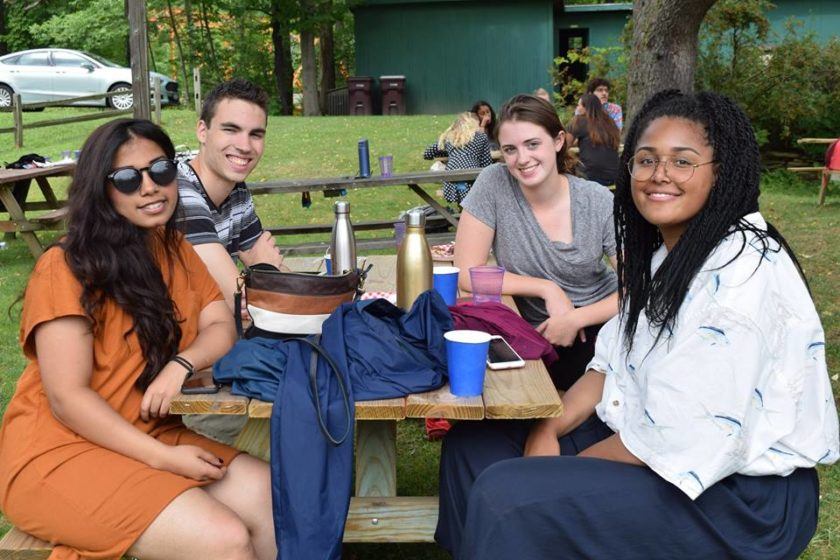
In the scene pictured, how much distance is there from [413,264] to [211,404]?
0.82 meters

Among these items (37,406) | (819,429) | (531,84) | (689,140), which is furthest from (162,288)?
(531,84)

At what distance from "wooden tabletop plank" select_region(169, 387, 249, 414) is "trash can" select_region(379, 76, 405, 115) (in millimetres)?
20880

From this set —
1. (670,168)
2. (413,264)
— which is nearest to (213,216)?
(413,264)

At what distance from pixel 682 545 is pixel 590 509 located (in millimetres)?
208

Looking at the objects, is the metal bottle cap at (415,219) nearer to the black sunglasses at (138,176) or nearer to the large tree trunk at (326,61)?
the black sunglasses at (138,176)

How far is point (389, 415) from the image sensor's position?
210cm

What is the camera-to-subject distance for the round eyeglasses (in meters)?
2.00

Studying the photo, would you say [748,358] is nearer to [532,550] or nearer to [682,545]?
[682,545]

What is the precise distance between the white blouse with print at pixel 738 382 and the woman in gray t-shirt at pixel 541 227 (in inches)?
49.7

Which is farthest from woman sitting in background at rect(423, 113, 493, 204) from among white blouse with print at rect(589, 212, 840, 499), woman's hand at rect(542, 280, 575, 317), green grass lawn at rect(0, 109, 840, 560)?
white blouse with print at rect(589, 212, 840, 499)

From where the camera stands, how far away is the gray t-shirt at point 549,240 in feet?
10.7

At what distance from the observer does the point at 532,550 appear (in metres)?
1.87

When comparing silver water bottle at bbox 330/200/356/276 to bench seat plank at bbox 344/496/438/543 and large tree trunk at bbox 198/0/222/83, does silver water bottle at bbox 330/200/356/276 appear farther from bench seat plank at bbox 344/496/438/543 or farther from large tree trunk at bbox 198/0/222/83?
large tree trunk at bbox 198/0/222/83

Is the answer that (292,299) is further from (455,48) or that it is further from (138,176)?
(455,48)
